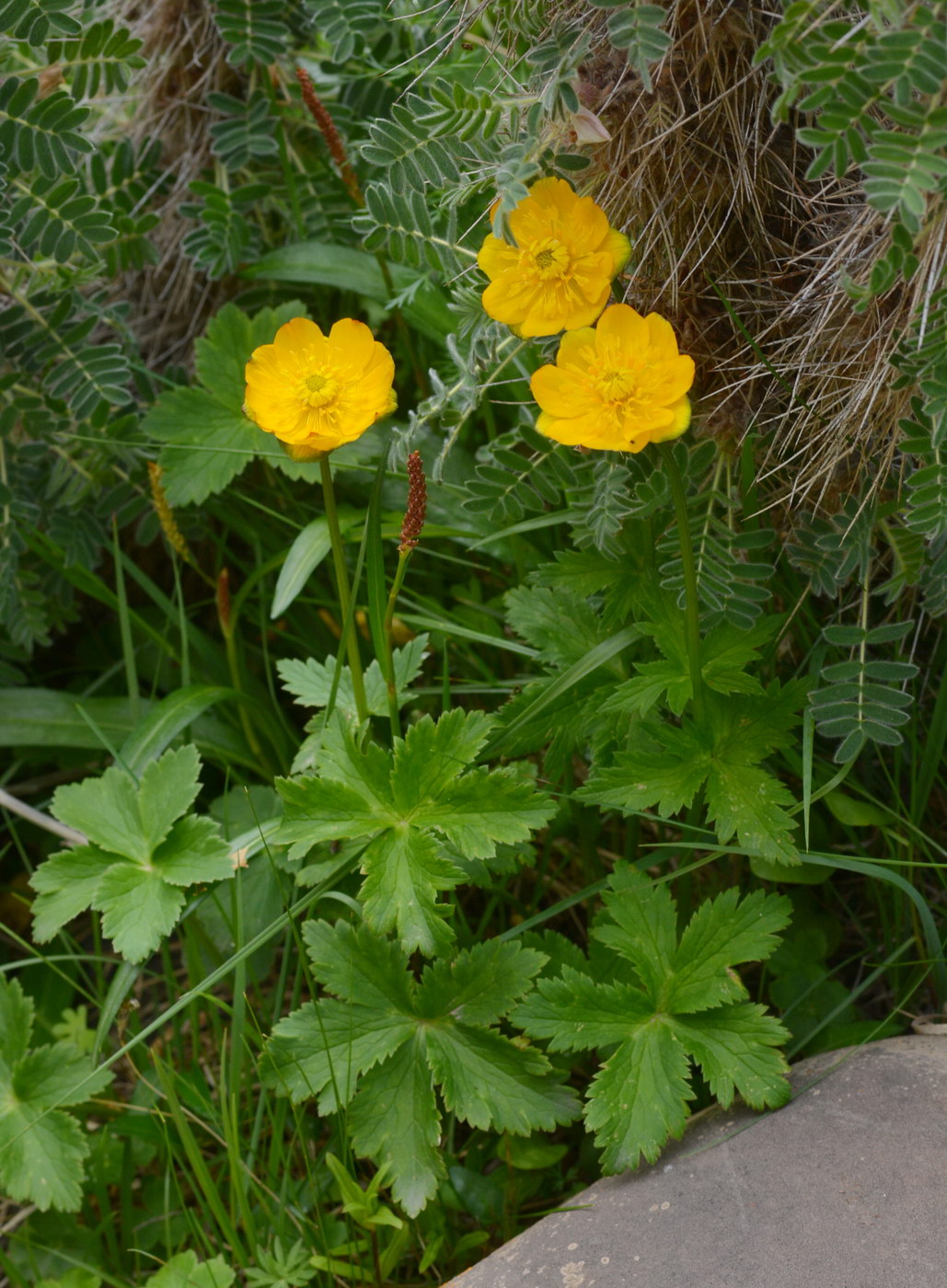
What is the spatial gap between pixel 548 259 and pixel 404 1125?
3.44ft

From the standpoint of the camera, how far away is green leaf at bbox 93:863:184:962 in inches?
58.7

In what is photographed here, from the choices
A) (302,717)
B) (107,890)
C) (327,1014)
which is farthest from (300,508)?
(327,1014)

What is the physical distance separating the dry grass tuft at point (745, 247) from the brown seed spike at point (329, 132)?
57cm

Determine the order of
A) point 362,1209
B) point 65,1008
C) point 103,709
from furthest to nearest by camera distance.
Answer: point 103,709 < point 65,1008 < point 362,1209

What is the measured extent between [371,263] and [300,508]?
18.7 inches

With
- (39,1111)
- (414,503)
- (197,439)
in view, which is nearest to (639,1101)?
(414,503)

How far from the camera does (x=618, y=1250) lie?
1.29 m

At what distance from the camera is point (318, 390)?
1344 mm

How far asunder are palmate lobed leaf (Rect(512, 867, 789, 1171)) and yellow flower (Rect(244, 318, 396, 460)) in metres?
0.67

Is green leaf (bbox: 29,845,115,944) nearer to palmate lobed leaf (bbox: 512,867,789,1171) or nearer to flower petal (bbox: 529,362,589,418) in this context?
palmate lobed leaf (bbox: 512,867,789,1171)

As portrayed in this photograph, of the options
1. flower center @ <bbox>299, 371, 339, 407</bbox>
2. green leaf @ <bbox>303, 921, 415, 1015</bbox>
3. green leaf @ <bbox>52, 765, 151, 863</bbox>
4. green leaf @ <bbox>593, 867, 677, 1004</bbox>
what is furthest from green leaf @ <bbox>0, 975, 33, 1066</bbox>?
flower center @ <bbox>299, 371, 339, 407</bbox>

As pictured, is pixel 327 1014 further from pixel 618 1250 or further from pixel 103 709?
pixel 103 709

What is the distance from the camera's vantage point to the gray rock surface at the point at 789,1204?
122cm

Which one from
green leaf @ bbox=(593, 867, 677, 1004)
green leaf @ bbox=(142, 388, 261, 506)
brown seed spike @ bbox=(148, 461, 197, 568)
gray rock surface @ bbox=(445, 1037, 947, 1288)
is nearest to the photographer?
gray rock surface @ bbox=(445, 1037, 947, 1288)
